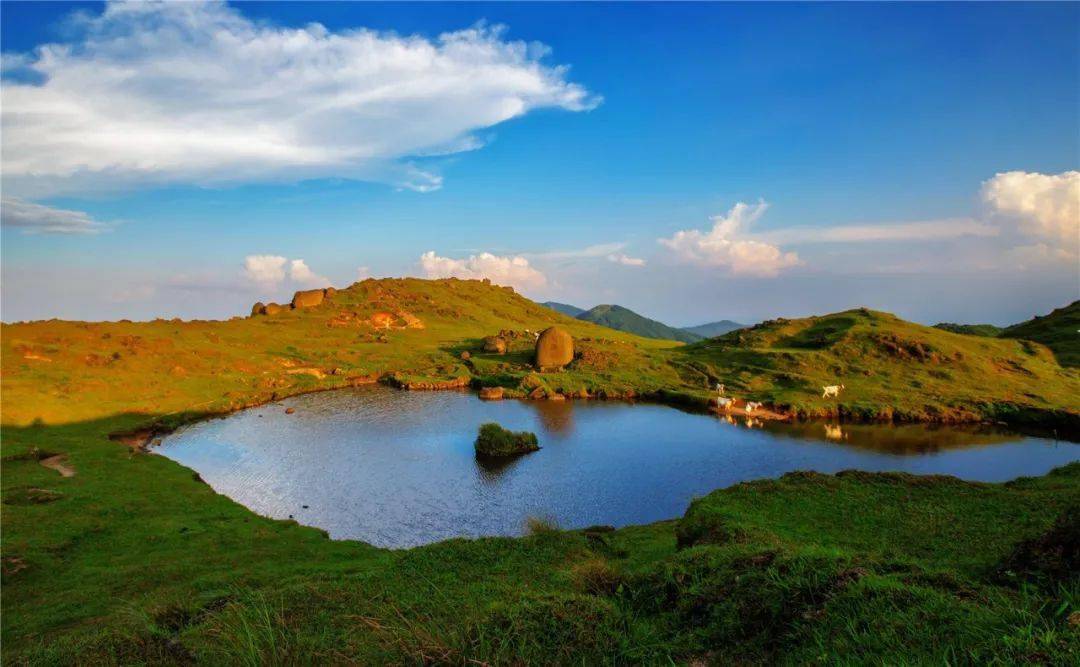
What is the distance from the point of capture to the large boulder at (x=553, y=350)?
9050 centimetres

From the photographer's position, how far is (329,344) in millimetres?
102562

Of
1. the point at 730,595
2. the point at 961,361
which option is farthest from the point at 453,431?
the point at 961,361

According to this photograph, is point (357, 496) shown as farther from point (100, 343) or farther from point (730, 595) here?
point (100, 343)

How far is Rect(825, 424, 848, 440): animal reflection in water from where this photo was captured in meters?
52.7

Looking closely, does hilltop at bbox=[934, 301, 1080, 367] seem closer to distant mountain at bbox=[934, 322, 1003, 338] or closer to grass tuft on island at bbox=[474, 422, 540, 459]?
distant mountain at bbox=[934, 322, 1003, 338]

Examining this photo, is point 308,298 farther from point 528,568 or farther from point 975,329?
point 975,329

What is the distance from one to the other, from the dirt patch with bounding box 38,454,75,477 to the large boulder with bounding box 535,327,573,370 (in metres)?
63.3

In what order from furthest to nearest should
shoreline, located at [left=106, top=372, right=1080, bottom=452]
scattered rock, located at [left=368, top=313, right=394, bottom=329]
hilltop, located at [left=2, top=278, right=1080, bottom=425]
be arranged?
scattered rock, located at [left=368, top=313, right=394, bottom=329]
hilltop, located at [left=2, top=278, right=1080, bottom=425]
shoreline, located at [left=106, top=372, right=1080, bottom=452]

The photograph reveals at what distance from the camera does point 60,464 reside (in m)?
37.6

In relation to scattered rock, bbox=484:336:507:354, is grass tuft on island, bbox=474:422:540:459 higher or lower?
lower

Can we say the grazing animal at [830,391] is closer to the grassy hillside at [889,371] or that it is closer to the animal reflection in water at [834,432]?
the grassy hillside at [889,371]

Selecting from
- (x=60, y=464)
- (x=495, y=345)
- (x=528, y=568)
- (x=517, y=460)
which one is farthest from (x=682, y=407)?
(x=60, y=464)

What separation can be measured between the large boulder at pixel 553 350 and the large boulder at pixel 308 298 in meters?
70.0

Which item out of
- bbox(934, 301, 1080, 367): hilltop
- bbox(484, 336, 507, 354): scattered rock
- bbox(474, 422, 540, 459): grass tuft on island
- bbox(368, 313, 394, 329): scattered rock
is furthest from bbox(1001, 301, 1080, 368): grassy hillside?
bbox(368, 313, 394, 329): scattered rock
